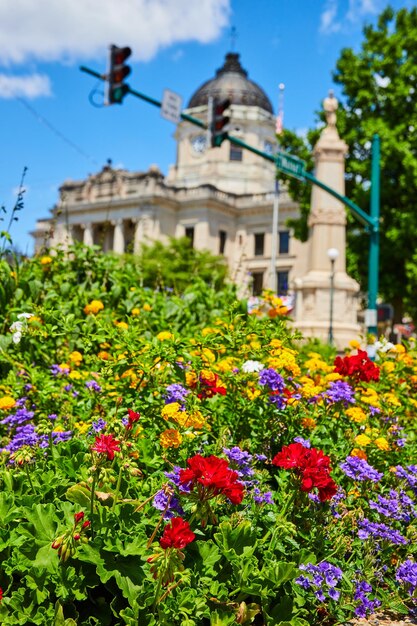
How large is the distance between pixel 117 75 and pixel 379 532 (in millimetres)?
9790

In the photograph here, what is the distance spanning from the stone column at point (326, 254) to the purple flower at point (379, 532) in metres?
14.2

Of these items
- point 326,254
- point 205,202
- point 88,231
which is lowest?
point 326,254

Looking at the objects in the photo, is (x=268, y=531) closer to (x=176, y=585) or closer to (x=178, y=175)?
(x=176, y=585)

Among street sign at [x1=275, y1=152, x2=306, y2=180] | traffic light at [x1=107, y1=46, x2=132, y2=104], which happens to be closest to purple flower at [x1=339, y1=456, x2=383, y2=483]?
traffic light at [x1=107, y1=46, x2=132, y2=104]

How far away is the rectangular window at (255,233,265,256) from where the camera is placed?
2321 inches

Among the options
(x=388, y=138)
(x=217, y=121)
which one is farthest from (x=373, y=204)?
(x=388, y=138)

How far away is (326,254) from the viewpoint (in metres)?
17.3

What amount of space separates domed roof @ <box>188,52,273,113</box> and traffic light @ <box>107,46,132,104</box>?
58.2 meters

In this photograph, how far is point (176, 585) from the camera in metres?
2.11

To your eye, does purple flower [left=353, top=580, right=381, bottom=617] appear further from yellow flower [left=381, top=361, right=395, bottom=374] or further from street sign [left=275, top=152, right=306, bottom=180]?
street sign [left=275, top=152, right=306, bottom=180]

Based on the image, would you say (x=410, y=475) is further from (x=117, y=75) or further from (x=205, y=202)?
(x=205, y=202)

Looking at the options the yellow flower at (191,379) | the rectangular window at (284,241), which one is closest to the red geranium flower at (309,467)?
the yellow flower at (191,379)

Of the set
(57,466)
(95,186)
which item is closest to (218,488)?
(57,466)

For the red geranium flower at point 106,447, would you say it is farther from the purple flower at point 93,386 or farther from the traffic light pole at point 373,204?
the traffic light pole at point 373,204
